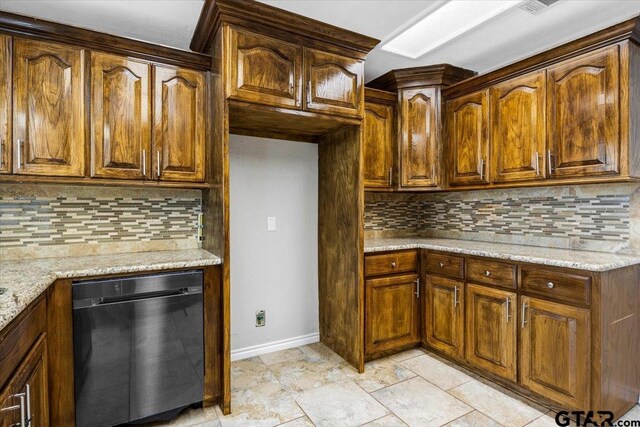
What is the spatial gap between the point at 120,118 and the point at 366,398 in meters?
2.30

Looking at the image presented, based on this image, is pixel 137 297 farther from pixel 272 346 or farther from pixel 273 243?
pixel 272 346

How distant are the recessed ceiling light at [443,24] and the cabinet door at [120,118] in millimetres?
1749

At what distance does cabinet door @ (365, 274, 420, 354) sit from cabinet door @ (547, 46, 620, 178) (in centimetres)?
133

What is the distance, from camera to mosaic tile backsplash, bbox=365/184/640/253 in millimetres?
2277

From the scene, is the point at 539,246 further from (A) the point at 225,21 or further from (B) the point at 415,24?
(A) the point at 225,21

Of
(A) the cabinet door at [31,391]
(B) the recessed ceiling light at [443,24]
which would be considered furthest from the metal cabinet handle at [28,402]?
(B) the recessed ceiling light at [443,24]

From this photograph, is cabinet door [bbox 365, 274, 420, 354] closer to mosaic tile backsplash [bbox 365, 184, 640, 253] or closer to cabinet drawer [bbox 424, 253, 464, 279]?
cabinet drawer [bbox 424, 253, 464, 279]

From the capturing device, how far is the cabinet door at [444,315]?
2.58 meters

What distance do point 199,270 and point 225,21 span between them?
1436mm

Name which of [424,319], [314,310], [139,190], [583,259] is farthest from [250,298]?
[583,259]

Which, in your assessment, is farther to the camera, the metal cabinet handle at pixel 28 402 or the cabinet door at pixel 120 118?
the cabinet door at pixel 120 118

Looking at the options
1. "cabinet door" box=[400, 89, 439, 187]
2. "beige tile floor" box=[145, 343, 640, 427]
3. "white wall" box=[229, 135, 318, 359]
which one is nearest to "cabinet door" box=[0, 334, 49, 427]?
"beige tile floor" box=[145, 343, 640, 427]

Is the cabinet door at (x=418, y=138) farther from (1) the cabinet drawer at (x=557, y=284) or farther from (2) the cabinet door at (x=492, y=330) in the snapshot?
(1) the cabinet drawer at (x=557, y=284)

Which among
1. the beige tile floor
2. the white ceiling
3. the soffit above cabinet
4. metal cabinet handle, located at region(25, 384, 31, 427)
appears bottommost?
the beige tile floor
